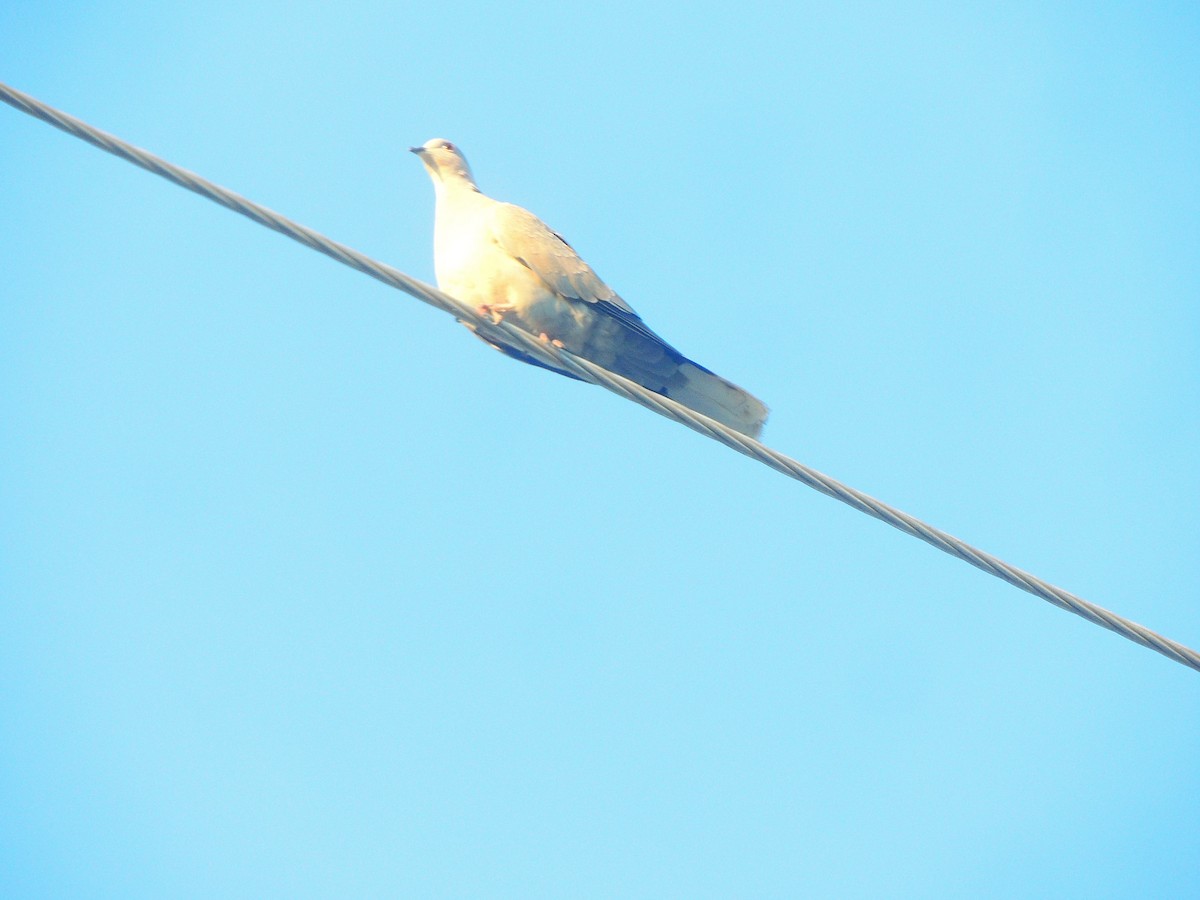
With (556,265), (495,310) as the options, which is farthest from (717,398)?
(495,310)

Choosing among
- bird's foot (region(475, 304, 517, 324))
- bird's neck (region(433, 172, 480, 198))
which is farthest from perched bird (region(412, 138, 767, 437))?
bird's neck (region(433, 172, 480, 198))

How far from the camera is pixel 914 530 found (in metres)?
3.67

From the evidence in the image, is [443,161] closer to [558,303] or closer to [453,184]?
[453,184]

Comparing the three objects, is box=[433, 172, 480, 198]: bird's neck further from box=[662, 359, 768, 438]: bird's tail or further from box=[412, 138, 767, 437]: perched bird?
box=[662, 359, 768, 438]: bird's tail

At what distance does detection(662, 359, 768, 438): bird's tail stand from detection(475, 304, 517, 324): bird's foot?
96 cm

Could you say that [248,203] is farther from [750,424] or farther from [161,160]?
[750,424]

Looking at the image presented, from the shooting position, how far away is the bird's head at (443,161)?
6660 millimetres

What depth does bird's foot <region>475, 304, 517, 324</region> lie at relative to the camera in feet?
18.5

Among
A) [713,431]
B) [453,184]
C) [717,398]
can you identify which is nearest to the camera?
[713,431]

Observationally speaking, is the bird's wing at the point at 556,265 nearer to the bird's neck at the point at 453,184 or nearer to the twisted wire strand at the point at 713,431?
the bird's neck at the point at 453,184

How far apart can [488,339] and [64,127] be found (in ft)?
8.86

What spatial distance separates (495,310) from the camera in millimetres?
5688

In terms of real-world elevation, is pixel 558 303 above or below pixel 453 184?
below

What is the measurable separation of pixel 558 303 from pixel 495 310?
325mm
